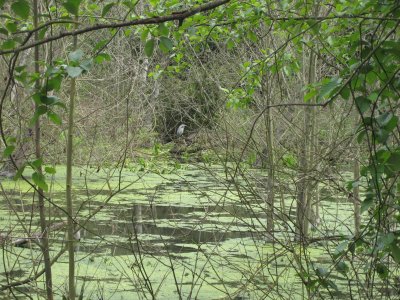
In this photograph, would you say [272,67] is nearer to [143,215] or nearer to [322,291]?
[322,291]

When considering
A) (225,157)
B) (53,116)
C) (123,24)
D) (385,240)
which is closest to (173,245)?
(225,157)

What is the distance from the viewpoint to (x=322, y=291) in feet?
17.7

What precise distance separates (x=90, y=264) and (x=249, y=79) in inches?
111

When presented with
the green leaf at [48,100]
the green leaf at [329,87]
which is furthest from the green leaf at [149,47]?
the green leaf at [329,87]

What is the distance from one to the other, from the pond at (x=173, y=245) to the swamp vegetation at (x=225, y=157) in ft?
0.12

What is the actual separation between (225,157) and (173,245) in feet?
5.63

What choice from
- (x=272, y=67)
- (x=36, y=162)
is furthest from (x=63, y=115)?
(x=36, y=162)

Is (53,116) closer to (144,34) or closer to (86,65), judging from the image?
(86,65)

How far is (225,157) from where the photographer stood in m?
5.97

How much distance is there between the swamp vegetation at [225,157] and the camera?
73.5 inches

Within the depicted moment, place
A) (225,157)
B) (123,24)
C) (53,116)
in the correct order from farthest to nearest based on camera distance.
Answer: (225,157)
(53,116)
(123,24)

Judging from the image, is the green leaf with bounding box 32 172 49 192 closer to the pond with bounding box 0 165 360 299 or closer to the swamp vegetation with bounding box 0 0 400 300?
the swamp vegetation with bounding box 0 0 400 300

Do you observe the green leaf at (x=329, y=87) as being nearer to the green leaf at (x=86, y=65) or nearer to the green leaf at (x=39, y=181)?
the green leaf at (x=86, y=65)

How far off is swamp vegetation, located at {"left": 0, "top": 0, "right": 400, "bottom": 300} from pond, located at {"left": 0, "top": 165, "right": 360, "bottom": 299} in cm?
4
